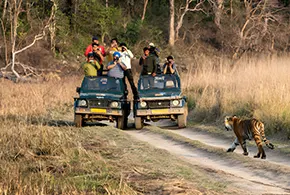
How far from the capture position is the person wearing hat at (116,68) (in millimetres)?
17344

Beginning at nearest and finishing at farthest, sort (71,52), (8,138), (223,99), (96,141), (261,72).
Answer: (8,138) < (96,141) < (223,99) < (261,72) < (71,52)

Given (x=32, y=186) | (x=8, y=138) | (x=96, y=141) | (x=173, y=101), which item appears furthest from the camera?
(x=173, y=101)

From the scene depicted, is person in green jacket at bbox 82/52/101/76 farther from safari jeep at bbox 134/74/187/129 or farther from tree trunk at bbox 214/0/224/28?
tree trunk at bbox 214/0/224/28

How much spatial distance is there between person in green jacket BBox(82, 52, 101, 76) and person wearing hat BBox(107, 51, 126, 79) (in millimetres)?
372

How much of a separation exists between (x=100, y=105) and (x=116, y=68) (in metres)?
1.60

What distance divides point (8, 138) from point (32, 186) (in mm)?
4581

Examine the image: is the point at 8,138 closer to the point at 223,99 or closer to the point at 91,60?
the point at 91,60

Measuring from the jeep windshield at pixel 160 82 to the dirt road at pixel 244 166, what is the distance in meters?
2.78

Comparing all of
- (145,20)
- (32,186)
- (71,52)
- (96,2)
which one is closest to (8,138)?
(32,186)

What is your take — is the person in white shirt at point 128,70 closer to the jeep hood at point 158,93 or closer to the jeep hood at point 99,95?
the jeep hood at point 158,93

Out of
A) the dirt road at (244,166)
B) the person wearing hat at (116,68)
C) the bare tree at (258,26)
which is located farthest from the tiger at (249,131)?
the bare tree at (258,26)

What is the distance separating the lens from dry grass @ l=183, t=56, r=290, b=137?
15.3 metres

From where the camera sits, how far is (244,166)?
10.6 metres

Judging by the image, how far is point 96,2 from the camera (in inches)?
1869
